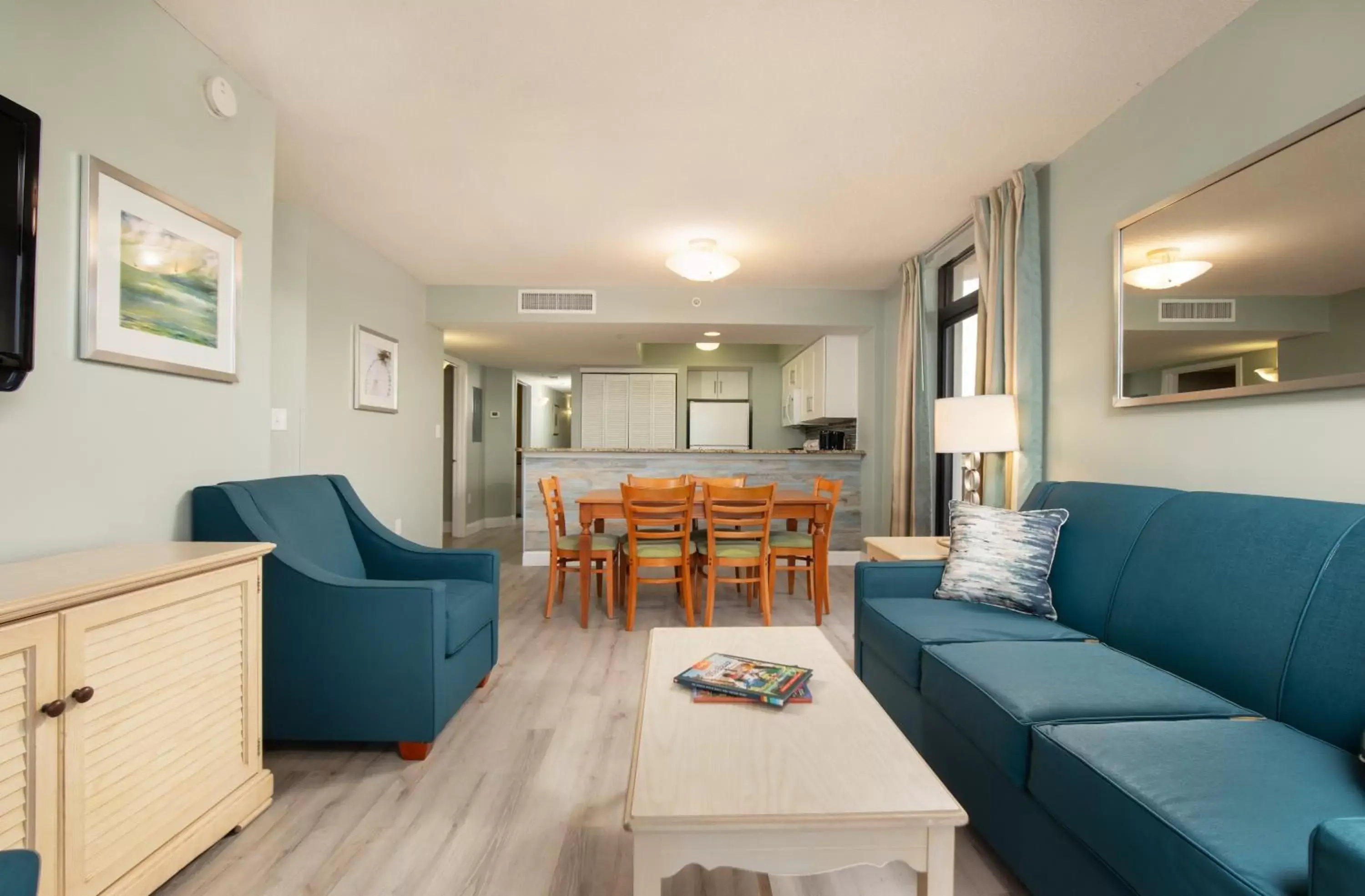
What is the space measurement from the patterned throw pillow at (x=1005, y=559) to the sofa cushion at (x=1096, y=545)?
5 cm

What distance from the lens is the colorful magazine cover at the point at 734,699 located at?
4.69 feet

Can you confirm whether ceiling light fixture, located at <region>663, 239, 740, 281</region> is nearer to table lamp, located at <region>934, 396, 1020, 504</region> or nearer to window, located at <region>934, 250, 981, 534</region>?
window, located at <region>934, 250, 981, 534</region>

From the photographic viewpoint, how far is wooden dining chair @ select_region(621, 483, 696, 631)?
3.46 metres

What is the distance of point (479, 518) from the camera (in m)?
8.02

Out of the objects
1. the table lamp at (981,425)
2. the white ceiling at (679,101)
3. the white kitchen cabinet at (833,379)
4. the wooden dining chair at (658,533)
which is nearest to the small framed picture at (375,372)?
the white ceiling at (679,101)

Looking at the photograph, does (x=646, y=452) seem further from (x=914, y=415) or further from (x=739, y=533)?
(x=914, y=415)

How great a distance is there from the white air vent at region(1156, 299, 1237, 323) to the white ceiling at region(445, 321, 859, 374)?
3.35 m

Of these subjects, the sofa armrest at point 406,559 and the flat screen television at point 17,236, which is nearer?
the flat screen television at point 17,236

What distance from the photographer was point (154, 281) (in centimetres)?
189

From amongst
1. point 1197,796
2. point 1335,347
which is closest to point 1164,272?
point 1335,347

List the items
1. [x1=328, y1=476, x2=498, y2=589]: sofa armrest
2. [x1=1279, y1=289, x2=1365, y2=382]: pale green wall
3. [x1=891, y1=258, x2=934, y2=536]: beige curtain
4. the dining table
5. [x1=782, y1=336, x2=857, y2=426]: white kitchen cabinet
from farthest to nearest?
[x1=782, y1=336, x2=857, y2=426]: white kitchen cabinet < [x1=891, y1=258, x2=934, y2=536]: beige curtain < the dining table < [x1=328, y1=476, x2=498, y2=589]: sofa armrest < [x1=1279, y1=289, x2=1365, y2=382]: pale green wall

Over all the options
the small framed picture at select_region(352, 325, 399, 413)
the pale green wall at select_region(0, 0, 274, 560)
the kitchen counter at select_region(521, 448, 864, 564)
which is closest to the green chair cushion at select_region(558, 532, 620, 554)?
the kitchen counter at select_region(521, 448, 864, 564)

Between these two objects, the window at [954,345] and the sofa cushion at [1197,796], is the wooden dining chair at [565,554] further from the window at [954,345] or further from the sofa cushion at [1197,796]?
the sofa cushion at [1197,796]

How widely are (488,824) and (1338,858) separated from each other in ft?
5.74
